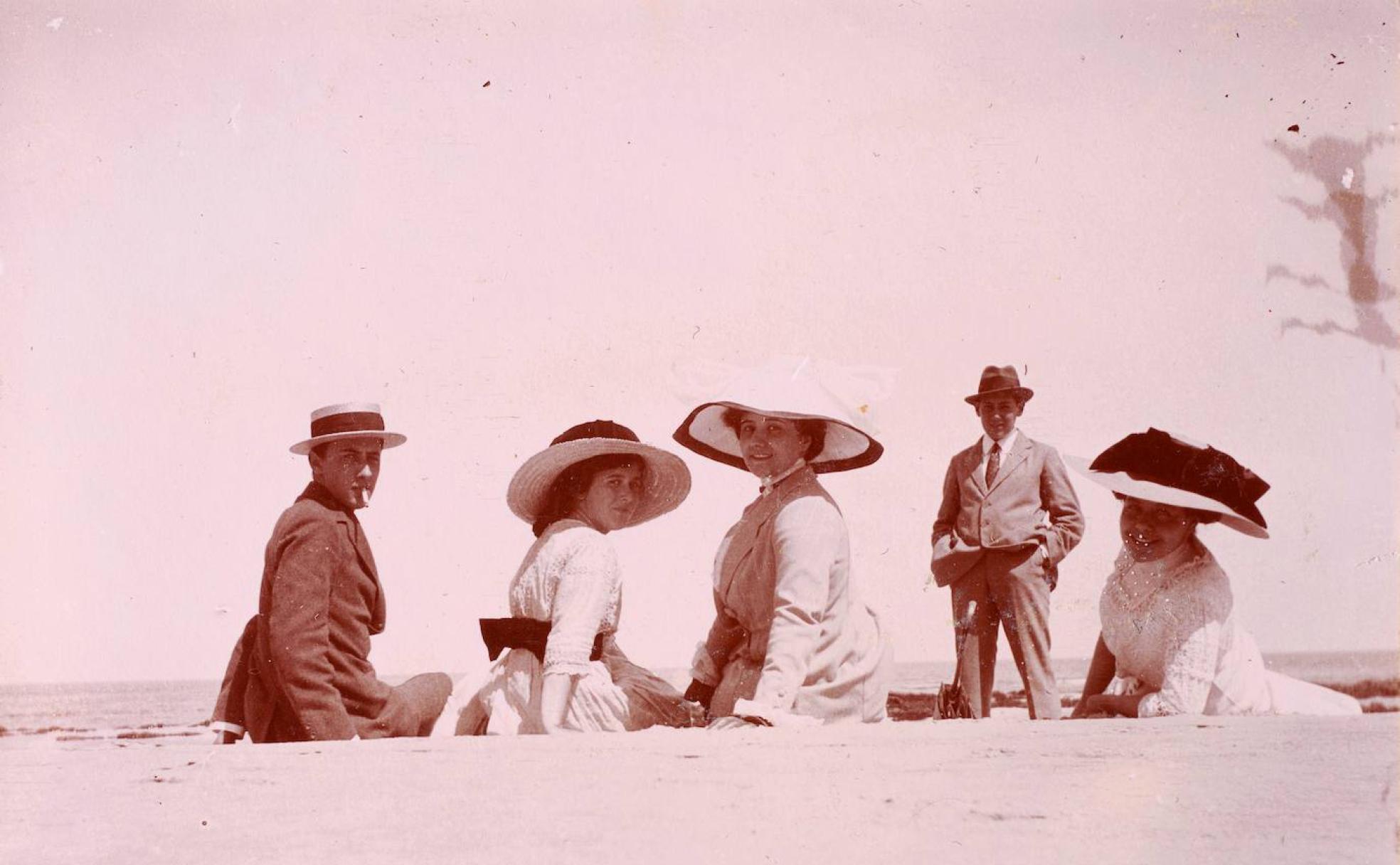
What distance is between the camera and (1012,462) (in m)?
7.49

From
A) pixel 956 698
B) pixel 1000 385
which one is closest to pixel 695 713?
pixel 956 698

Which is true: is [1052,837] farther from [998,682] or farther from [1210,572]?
[998,682]

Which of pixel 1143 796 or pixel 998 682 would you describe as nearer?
pixel 1143 796

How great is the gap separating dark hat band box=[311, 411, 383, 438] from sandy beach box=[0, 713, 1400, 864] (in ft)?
4.22

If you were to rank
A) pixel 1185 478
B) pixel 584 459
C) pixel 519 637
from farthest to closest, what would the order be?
pixel 584 459 < pixel 1185 478 < pixel 519 637

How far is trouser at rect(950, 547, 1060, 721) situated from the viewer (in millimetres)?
7363

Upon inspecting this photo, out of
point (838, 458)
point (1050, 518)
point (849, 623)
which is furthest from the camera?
point (1050, 518)

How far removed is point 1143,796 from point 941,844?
0.67 meters

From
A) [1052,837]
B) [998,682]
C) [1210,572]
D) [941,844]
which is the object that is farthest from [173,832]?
[998,682]

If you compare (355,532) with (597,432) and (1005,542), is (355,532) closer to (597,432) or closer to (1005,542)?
(597,432)

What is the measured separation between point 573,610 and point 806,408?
1.12 m

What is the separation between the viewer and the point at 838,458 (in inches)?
252

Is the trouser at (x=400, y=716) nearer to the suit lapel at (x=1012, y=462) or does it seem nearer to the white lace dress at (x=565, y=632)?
the white lace dress at (x=565, y=632)

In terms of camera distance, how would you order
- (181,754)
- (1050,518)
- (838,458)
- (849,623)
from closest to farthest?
(181,754) → (849,623) → (838,458) → (1050,518)
